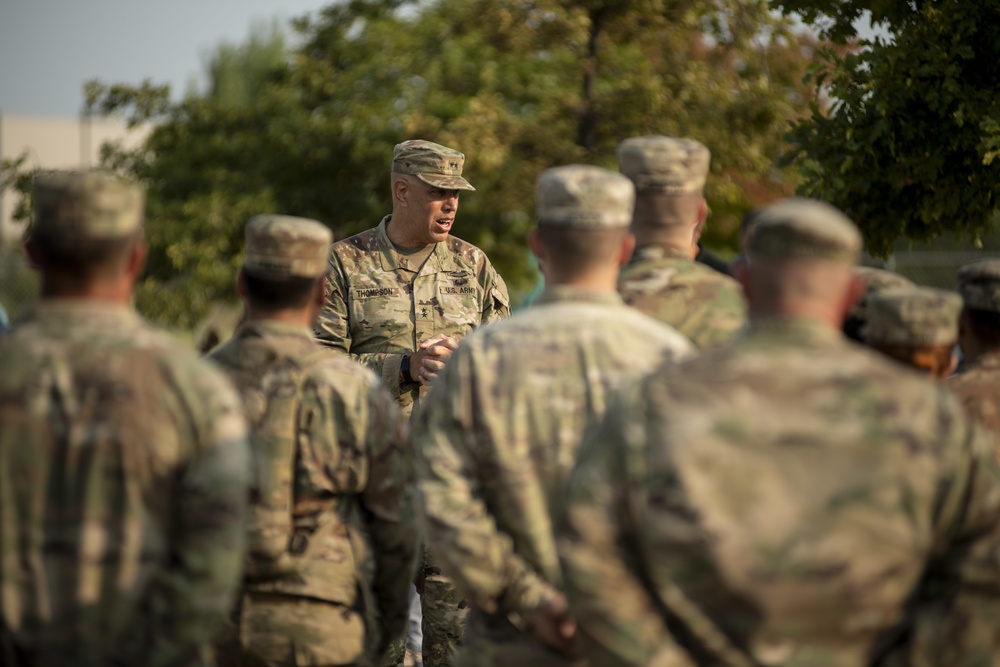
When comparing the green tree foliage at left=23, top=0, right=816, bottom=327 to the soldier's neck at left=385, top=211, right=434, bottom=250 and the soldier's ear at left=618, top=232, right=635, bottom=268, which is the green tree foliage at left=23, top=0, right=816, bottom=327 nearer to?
the soldier's neck at left=385, top=211, right=434, bottom=250

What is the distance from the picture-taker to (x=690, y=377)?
325 cm

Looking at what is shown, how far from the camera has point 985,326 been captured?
4742 millimetres

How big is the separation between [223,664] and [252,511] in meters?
0.54

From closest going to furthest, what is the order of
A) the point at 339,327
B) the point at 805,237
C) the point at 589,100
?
1. the point at 805,237
2. the point at 339,327
3. the point at 589,100

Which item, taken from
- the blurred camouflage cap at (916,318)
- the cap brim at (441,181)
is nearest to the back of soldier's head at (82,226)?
the blurred camouflage cap at (916,318)

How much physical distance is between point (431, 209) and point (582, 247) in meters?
3.30

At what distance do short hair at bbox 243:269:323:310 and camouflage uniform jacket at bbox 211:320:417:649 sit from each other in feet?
0.21

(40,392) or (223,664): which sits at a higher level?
(40,392)

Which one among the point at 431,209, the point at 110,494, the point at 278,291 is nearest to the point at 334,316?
the point at 431,209

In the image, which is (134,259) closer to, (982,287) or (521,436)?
(521,436)

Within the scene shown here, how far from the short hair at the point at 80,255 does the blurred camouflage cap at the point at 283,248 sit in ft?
2.60

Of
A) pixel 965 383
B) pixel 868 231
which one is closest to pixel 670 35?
pixel 868 231

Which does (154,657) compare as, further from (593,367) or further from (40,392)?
(593,367)

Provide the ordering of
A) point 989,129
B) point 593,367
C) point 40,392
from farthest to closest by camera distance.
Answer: point 989,129
point 593,367
point 40,392
